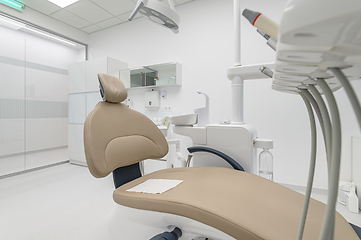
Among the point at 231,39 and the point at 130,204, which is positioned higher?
the point at 231,39

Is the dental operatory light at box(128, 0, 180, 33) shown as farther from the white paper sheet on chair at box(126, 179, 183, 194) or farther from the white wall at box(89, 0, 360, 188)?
the white wall at box(89, 0, 360, 188)

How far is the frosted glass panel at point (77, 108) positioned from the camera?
141 inches

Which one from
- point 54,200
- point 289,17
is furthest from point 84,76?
point 289,17

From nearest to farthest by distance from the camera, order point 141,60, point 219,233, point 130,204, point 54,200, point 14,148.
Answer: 1. point 219,233
2. point 130,204
3. point 54,200
4. point 14,148
5. point 141,60

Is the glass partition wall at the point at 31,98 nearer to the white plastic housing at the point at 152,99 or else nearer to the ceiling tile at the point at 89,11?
the ceiling tile at the point at 89,11

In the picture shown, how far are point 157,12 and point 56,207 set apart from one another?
213cm

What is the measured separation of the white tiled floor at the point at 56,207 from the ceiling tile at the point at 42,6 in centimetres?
284

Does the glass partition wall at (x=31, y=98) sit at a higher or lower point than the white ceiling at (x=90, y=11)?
lower

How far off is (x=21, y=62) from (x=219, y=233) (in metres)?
3.87

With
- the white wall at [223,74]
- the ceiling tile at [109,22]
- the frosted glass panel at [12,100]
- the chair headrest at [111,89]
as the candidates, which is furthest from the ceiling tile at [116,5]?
the chair headrest at [111,89]

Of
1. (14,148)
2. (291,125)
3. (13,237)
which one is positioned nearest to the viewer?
(13,237)

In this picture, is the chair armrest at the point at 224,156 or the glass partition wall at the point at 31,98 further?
the glass partition wall at the point at 31,98

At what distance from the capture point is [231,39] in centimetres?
267

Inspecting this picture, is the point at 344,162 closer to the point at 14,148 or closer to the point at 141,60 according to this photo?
→ the point at 141,60
